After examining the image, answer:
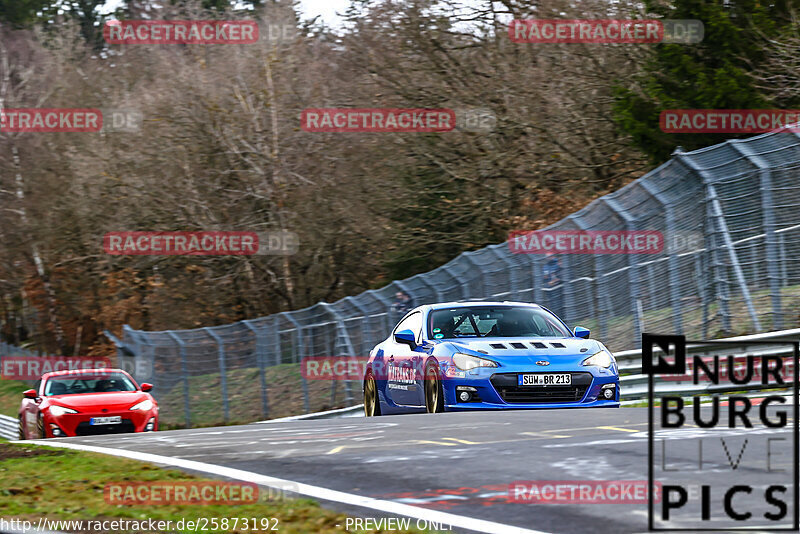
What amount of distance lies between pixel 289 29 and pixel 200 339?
444 inches

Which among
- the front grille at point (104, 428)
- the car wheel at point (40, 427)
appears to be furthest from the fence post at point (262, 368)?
the front grille at point (104, 428)

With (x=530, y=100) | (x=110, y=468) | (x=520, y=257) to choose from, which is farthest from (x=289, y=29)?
(x=110, y=468)

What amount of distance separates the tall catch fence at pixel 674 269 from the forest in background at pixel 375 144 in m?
5.38

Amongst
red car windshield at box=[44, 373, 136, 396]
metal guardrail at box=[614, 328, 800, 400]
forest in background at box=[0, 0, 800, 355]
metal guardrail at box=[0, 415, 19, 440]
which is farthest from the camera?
metal guardrail at box=[0, 415, 19, 440]

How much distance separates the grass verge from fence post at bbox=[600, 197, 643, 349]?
9.31m

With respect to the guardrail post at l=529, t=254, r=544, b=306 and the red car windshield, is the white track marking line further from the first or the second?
the guardrail post at l=529, t=254, r=544, b=306

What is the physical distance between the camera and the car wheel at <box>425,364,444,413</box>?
13164 mm

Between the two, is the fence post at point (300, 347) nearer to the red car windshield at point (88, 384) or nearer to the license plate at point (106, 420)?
the red car windshield at point (88, 384)

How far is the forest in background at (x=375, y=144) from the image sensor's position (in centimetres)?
2531

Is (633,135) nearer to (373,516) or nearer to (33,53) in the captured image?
(373,516)

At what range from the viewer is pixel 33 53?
66188mm

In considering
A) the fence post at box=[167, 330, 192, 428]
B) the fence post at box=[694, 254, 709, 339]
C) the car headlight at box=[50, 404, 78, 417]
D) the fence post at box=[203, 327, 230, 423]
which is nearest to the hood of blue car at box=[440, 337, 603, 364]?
the fence post at box=[694, 254, 709, 339]

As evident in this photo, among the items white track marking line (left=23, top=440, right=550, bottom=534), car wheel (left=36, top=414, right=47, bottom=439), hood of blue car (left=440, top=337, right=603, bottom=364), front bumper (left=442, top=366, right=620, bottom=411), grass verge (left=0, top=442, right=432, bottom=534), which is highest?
hood of blue car (left=440, top=337, right=603, bottom=364)

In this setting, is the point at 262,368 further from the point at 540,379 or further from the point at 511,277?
the point at 540,379
